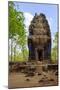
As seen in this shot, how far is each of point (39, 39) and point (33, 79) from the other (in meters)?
0.48

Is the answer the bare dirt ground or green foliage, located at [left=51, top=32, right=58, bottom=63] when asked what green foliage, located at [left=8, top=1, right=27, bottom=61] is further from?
green foliage, located at [left=51, top=32, right=58, bottom=63]

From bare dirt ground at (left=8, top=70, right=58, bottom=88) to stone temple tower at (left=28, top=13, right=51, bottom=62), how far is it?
179 mm

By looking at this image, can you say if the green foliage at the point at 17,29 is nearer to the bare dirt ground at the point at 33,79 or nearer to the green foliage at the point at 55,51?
the bare dirt ground at the point at 33,79

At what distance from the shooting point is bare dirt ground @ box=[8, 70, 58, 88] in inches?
106

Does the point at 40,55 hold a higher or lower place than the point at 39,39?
lower

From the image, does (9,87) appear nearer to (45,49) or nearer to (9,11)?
(45,49)

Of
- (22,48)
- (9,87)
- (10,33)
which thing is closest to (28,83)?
(9,87)

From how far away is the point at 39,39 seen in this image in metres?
2.78

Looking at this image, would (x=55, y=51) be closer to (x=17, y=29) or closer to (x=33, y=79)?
(x=33, y=79)

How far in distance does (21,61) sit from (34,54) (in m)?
0.18

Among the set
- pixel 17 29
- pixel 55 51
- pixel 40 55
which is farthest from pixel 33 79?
pixel 17 29

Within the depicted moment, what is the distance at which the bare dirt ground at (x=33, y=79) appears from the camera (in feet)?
8.80

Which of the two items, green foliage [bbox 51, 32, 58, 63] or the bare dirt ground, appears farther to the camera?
green foliage [bbox 51, 32, 58, 63]

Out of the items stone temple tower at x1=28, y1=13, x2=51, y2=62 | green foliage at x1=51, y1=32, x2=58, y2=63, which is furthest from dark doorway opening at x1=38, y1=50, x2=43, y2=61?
green foliage at x1=51, y1=32, x2=58, y2=63
